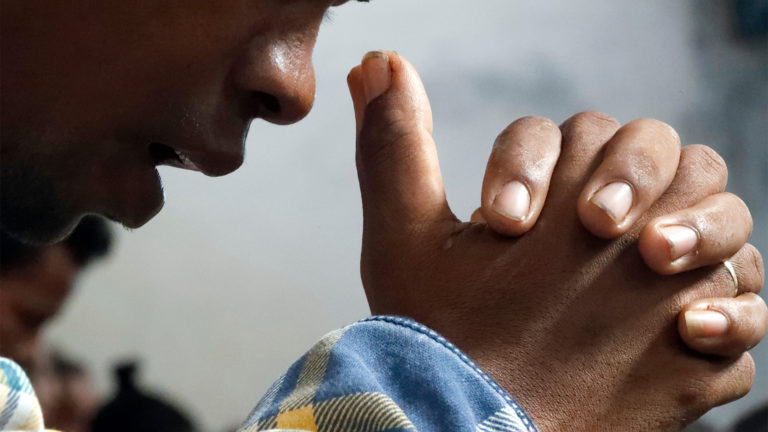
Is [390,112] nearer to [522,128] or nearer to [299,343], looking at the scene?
[522,128]

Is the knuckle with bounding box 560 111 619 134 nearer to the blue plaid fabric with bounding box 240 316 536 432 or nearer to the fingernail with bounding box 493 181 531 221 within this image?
the fingernail with bounding box 493 181 531 221

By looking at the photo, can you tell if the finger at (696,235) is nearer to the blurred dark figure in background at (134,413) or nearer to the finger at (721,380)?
the finger at (721,380)

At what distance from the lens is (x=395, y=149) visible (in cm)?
64

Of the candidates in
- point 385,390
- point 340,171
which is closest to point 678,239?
point 385,390

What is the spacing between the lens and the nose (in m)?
0.51

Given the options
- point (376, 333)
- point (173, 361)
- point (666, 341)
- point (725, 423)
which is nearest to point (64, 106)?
point (376, 333)

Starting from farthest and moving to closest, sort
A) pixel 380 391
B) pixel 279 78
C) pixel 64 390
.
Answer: pixel 64 390, pixel 279 78, pixel 380 391

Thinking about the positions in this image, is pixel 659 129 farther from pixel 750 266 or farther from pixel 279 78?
pixel 279 78

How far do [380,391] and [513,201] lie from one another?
0.22 meters

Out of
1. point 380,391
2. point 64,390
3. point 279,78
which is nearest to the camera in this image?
point 380,391

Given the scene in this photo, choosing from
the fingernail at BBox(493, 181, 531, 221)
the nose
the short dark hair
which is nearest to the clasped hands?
the fingernail at BBox(493, 181, 531, 221)

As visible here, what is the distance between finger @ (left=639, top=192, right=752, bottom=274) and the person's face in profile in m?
0.27

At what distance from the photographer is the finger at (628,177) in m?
0.57

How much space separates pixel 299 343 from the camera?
39.7 inches
